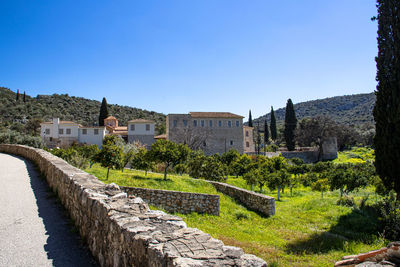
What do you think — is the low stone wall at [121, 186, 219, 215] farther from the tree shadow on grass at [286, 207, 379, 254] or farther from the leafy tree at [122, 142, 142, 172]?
the leafy tree at [122, 142, 142, 172]

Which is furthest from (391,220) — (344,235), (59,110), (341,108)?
(341,108)

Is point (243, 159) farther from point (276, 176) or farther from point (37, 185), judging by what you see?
point (37, 185)

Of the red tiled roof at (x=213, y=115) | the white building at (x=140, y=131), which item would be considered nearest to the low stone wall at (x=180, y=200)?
the white building at (x=140, y=131)

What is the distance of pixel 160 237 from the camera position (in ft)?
7.90

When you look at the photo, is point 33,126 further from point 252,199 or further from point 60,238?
→ point 60,238

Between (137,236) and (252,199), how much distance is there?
11.5m

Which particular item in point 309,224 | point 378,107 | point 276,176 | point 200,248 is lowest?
point 309,224

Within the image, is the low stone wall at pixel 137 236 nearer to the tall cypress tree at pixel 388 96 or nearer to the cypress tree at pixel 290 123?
the tall cypress tree at pixel 388 96

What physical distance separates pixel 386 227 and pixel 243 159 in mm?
Answer: 18907

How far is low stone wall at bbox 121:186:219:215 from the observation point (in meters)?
10.9

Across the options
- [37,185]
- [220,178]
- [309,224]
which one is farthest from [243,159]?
[37,185]

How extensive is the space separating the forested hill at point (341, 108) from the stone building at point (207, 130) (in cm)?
4754

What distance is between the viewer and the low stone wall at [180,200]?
10.9 metres

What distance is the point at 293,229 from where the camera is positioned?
10.1 meters
